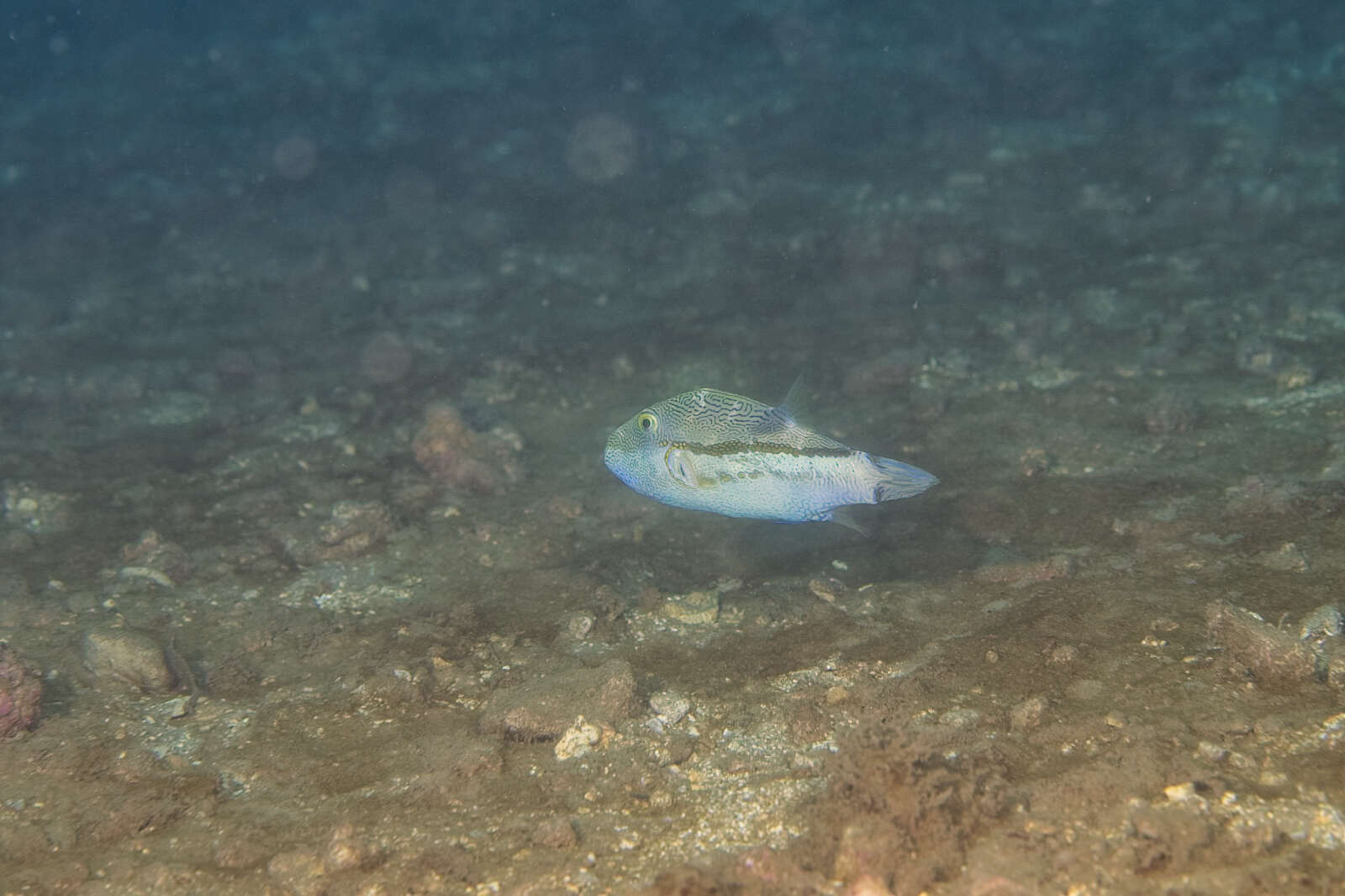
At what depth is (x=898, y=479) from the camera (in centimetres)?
303

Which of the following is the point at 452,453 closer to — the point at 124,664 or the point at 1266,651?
the point at 124,664

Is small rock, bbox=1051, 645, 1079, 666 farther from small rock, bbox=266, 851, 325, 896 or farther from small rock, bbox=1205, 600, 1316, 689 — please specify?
small rock, bbox=266, 851, 325, 896

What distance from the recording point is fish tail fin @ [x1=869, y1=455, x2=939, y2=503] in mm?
3016

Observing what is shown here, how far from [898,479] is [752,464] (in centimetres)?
57

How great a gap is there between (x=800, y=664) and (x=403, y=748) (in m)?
1.68

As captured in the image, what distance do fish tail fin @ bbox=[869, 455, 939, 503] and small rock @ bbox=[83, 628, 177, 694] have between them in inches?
129

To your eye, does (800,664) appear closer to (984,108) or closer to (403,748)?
(403,748)

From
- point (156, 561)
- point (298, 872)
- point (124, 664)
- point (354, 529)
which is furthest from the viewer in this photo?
point (354, 529)

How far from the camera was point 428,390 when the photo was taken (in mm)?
7402

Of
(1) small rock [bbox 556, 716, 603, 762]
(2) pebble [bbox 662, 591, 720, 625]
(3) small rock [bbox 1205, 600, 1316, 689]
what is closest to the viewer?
(3) small rock [bbox 1205, 600, 1316, 689]

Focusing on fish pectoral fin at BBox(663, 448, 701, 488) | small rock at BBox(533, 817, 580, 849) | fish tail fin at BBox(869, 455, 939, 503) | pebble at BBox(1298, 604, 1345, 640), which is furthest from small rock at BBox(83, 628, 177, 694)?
pebble at BBox(1298, 604, 1345, 640)

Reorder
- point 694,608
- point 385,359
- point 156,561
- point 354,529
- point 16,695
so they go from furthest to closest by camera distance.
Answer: point 385,359 → point 354,529 → point 156,561 → point 694,608 → point 16,695

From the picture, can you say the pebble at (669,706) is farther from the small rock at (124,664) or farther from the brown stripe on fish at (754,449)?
the small rock at (124,664)

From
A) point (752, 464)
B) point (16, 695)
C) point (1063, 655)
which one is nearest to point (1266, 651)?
point (1063, 655)
